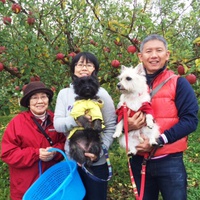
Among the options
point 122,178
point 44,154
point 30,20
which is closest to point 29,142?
point 44,154

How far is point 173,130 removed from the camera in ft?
7.69

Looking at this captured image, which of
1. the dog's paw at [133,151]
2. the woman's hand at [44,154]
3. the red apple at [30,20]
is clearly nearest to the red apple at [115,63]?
the red apple at [30,20]

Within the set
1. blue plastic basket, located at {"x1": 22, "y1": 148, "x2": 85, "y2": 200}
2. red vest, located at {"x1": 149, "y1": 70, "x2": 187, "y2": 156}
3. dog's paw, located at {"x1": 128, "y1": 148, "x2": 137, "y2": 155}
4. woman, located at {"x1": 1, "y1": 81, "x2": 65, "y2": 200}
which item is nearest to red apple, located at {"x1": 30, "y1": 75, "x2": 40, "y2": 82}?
woman, located at {"x1": 1, "y1": 81, "x2": 65, "y2": 200}

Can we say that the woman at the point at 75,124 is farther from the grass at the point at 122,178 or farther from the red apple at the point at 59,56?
the grass at the point at 122,178

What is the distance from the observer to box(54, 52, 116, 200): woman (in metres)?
2.70

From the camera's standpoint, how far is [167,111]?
2.44 metres

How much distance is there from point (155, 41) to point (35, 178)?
1837 millimetres

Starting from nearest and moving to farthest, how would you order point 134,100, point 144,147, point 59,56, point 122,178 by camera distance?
1. point 144,147
2. point 134,100
3. point 59,56
4. point 122,178

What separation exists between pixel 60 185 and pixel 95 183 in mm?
491

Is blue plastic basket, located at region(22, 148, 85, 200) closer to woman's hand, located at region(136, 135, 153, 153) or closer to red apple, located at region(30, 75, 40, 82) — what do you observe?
woman's hand, located at region(136, 135, 153, 153)

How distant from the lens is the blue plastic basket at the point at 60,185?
2389 mm

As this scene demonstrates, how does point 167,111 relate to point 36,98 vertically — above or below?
below

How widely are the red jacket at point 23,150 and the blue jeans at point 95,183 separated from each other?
0.43 m

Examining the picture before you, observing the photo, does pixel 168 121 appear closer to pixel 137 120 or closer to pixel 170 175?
pixel 137 120
